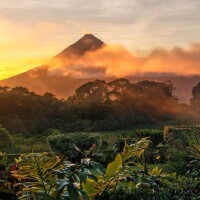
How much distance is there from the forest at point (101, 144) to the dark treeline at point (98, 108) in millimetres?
73

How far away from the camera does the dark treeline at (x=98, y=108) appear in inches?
1459

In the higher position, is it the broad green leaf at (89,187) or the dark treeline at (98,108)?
the broad green leaf at (89,187)

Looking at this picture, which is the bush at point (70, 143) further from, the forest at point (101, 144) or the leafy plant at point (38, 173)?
the leafy plant at point (38, 173)

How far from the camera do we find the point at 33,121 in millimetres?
36281

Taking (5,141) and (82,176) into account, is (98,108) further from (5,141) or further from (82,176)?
(82,176)

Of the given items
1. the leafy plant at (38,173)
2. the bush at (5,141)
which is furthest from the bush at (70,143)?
the leafy plant at (38,173)

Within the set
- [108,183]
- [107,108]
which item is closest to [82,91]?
[107,108]

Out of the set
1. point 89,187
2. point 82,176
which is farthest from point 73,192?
point 89,187

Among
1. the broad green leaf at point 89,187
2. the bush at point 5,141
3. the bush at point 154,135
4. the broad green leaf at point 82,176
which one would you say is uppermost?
the broad green leaf at point 82,176

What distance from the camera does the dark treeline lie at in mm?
37062

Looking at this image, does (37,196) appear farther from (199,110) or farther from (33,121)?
(199,110)

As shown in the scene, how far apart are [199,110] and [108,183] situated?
44.8 meters

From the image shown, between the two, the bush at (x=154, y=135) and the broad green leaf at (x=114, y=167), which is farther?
the bush at (x=154, y=135)

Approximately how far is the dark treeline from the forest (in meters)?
0.07
